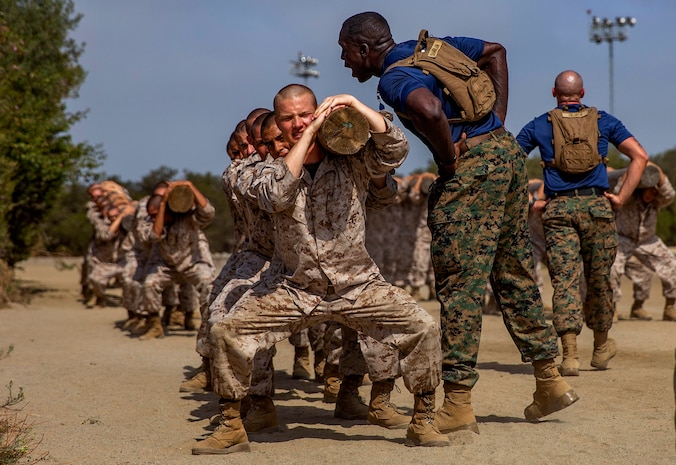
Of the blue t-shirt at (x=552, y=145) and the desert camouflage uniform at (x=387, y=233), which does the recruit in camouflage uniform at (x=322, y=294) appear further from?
the desert camouflage uniform at (x=387, y=233)

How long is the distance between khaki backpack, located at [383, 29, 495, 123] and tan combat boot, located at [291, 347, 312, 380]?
3389 mm

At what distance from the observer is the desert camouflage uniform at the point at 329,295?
5008 millimetres

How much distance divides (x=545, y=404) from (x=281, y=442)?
4.96 ft

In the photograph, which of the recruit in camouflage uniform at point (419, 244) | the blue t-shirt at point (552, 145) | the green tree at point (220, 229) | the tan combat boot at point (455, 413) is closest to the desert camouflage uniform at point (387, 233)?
the recruit in camouflage uniform at point (419, 244)

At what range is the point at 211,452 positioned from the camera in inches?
200

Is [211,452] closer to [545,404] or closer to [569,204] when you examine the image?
[545,404]

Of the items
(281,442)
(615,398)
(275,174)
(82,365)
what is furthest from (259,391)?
(82,365)

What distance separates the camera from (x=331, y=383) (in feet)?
22.9

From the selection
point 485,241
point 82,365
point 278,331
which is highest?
point 485,241

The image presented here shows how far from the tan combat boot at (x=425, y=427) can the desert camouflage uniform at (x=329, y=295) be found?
7 cm

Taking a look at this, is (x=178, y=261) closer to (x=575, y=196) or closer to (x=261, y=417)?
(x=575, y=196)

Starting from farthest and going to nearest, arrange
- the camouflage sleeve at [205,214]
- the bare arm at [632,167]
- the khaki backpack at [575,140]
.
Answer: the camouflage sleeve at [205,214] → the bare arm at [632,167] → the khaki backpack at [575,140]

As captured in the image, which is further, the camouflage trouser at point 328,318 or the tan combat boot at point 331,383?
the tan combat boot at point 331,383

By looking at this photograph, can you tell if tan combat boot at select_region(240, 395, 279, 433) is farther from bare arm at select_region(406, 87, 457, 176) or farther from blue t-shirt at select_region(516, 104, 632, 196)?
blue t-shirt at select_region(516, 104, 632, 196)
